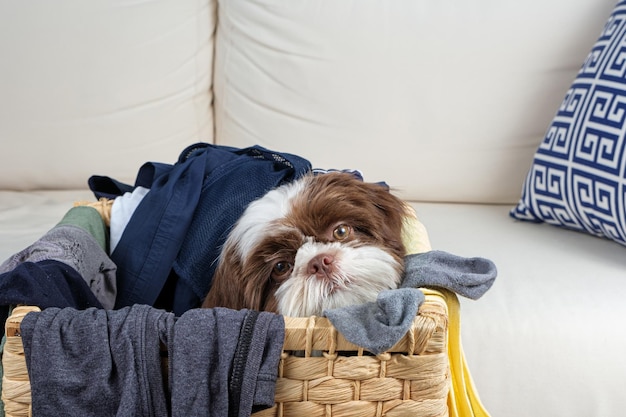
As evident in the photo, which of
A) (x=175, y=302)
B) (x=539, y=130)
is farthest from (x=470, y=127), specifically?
(x=175, y=302)

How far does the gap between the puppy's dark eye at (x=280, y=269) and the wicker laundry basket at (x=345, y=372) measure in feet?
0.59

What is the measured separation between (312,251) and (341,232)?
79 millimetres

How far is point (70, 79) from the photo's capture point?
79.7 inches

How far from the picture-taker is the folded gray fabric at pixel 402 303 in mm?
887

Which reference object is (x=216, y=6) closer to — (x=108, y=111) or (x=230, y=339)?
(x=108, y=111)

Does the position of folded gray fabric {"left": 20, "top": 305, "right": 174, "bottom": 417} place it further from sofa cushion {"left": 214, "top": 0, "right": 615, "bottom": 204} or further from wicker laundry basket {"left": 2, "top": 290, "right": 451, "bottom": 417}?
sofa cushion {"left": 214, "top": 0, "right": 615, "bottom": 204}

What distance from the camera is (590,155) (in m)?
1.65

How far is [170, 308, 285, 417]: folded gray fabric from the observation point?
35.4 inches

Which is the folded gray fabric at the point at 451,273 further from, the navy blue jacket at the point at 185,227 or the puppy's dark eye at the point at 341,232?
the navy blue jacket at the point at 185,227

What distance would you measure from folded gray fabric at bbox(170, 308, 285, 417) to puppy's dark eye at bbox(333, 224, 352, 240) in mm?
260

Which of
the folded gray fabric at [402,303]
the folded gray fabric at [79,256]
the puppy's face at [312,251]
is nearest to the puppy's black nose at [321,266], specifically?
the puppy's face at [312,251]

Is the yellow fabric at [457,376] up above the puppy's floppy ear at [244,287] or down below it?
below

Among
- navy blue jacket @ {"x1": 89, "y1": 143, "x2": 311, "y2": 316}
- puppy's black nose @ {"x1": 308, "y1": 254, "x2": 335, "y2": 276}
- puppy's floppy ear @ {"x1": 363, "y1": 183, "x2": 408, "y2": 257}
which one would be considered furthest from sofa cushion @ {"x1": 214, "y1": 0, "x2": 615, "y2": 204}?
puppy's black nose @ {"x1": 308, "y1": 254, "x2": 335, "y2": 276}

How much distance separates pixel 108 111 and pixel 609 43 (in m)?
1.31
